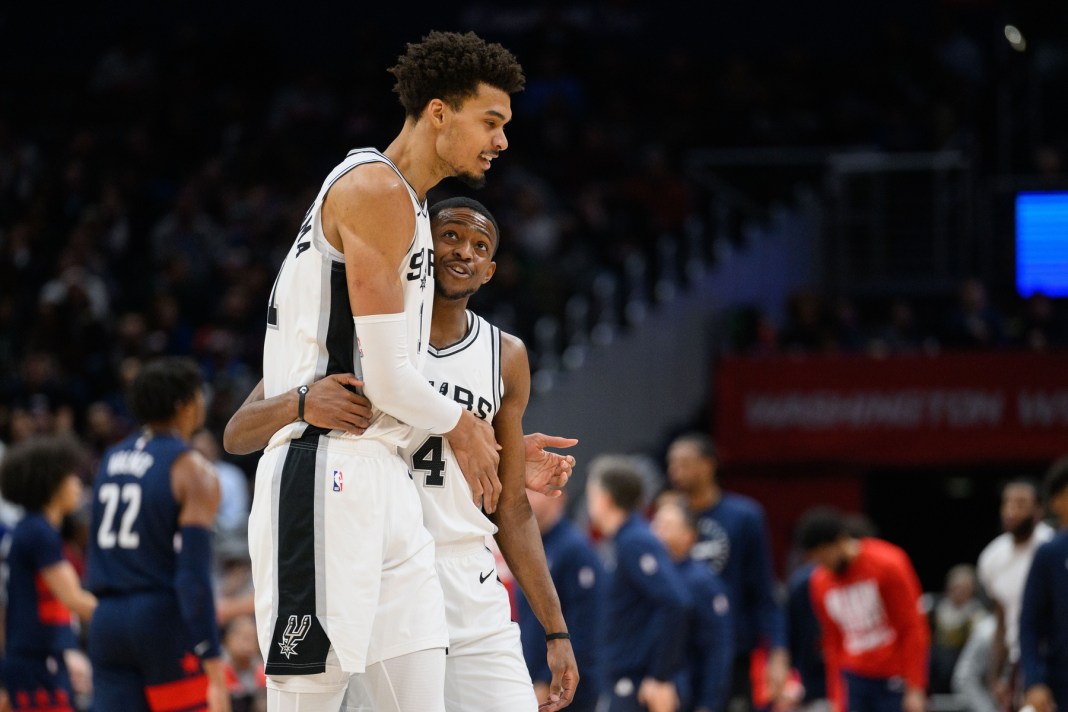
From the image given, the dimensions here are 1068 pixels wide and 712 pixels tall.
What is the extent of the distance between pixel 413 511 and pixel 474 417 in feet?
1.24

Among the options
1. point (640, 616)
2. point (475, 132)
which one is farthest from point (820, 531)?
point (475, 132)

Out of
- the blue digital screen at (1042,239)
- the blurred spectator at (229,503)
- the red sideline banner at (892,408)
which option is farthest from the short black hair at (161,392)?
the red sideline banner at (892,408)

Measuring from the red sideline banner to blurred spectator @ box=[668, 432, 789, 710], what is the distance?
504 centimetres

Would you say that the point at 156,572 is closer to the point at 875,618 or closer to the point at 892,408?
the point at 875,618

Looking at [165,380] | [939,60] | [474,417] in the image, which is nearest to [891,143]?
[939,60]

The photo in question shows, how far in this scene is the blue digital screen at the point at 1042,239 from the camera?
12.1 metres

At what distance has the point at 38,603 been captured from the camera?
6.97 metres

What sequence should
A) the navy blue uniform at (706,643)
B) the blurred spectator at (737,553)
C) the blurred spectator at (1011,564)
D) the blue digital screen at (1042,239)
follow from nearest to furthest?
the navy blue uniform at (706,643) < the blurred spectator at (1011,564) < the blurred spectator at (737,553) < the blue digital screen at (1042,239)

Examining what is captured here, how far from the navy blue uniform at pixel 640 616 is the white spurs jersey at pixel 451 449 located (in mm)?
3709

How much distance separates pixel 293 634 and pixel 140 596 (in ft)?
8.16

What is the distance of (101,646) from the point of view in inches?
239

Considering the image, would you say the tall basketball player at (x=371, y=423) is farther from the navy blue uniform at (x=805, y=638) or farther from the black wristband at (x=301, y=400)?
the navy blue uniform at (x=805, y=638)

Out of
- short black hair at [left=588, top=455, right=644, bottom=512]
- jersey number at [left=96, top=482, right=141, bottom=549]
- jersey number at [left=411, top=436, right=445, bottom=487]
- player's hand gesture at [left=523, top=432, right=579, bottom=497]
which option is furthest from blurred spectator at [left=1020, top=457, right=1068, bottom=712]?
jersey number at [left=96, top=482, right=141, bottom=549]

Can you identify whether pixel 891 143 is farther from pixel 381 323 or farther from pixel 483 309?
pixel 381 323
